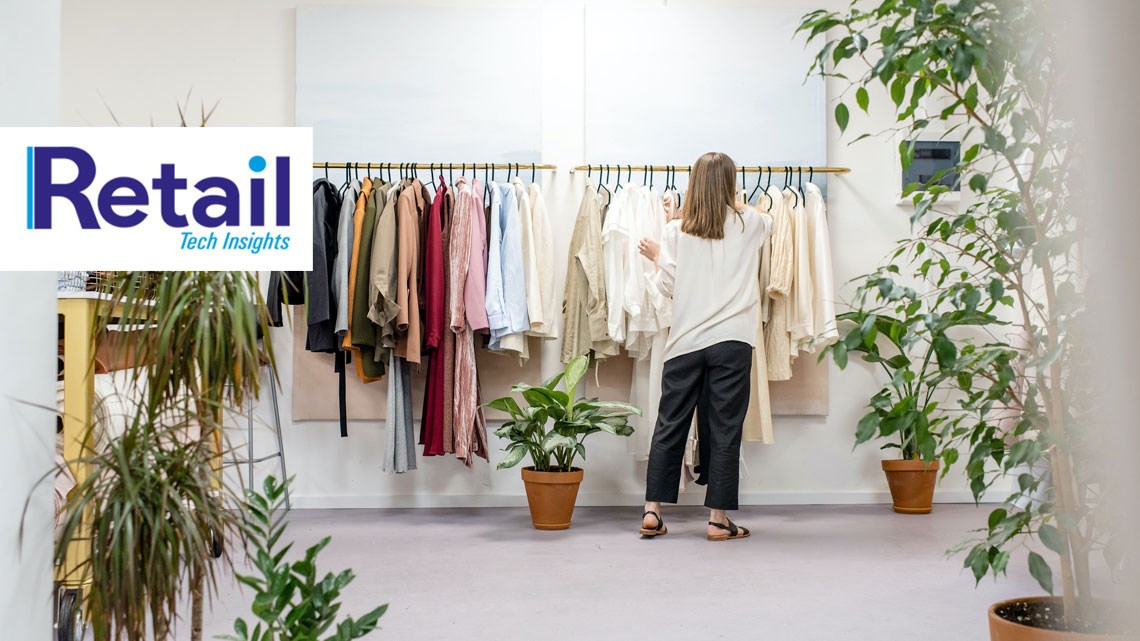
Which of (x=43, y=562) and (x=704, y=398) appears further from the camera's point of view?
(x=704, y=398)

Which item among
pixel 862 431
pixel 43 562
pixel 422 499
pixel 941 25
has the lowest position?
pixel 422 499

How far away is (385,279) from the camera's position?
376 cm

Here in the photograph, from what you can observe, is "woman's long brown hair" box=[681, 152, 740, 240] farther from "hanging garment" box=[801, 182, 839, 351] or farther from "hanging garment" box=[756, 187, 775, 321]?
"hanging garment" box=[801, 182, 839, 351]

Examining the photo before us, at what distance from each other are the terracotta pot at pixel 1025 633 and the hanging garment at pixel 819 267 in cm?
253

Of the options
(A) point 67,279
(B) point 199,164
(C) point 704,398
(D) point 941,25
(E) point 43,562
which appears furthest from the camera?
(C) point 704,398

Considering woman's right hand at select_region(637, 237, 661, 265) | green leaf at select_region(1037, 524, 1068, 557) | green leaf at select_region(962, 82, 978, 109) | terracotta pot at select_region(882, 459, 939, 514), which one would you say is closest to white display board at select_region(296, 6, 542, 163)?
woman's right hand at select_region(637, 237, 661, 265)

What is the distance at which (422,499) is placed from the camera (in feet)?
13.6

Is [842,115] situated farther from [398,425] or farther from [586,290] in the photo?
[398,425]

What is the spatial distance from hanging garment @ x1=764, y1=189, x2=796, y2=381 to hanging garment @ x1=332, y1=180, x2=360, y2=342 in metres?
1.84

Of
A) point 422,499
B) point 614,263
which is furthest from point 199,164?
point 422,499

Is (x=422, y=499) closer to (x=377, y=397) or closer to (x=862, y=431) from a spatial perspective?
(x=377, y=397)

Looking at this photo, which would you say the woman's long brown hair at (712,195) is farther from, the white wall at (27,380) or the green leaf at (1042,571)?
the white wall at (27,380)

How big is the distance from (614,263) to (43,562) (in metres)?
2.73

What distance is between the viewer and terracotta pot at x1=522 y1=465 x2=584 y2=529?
3.45 m
